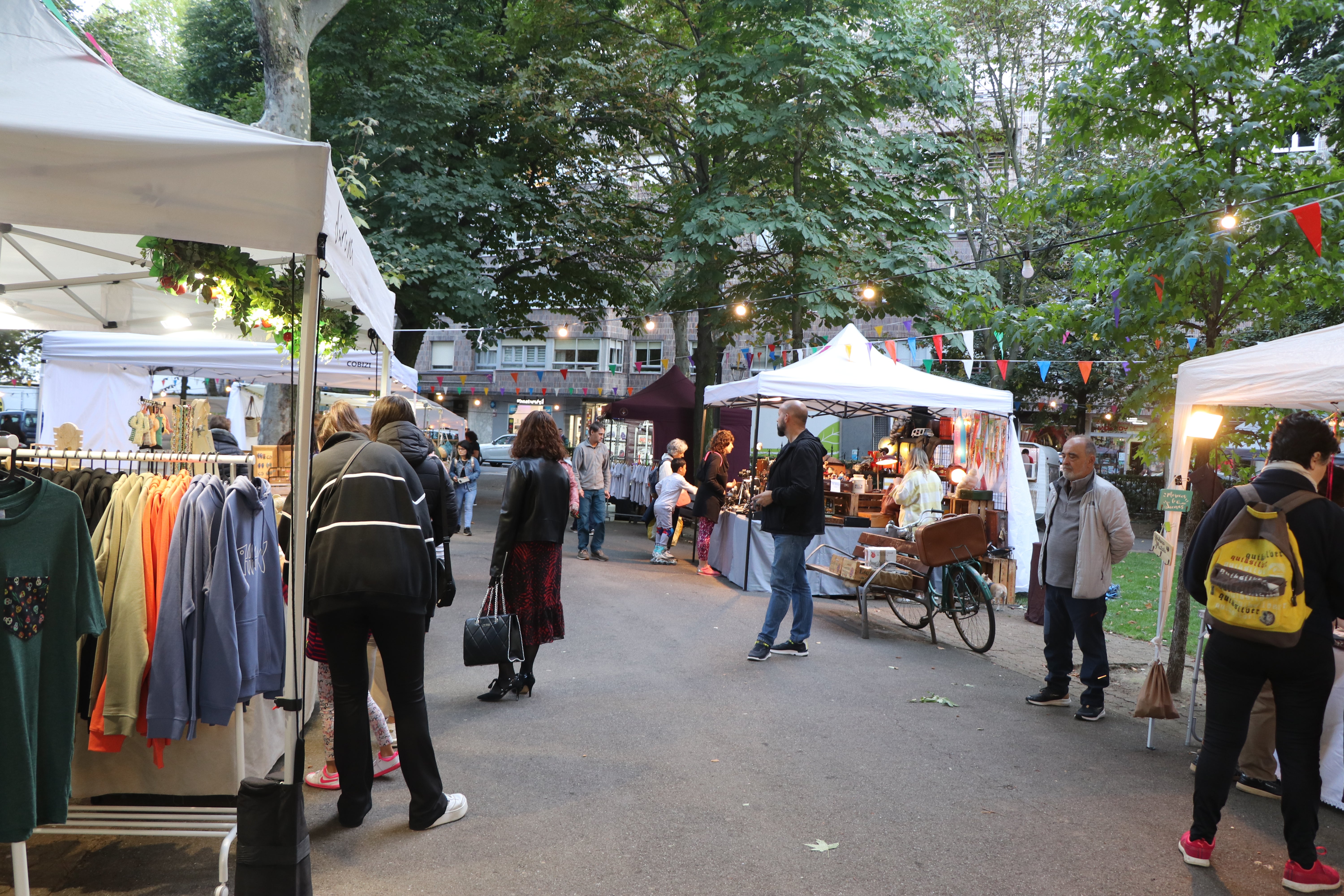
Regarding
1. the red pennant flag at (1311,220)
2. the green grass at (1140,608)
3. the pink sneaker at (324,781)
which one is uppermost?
the red pennant flag at (1311,220)

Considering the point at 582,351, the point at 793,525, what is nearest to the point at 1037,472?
the point at 793,525

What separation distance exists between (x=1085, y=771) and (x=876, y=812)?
58.2 inches

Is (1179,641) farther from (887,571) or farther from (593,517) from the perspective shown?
(593,517)

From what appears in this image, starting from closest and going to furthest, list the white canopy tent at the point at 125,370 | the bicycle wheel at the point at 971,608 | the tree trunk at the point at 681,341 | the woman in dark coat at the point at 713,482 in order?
the bicycle wheel at the point at 971,608 → the white canopy tent at the point at 125,370 → the woman in dark coat at the point at 713,482 → the tree trunk at the point at 681,341

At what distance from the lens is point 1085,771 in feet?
16.4

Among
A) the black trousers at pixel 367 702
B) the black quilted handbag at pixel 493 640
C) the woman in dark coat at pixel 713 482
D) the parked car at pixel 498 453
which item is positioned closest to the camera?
the black trousers at pixel 367 702

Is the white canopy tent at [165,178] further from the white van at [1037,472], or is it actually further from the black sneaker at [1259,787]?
the white van at [1037,472]

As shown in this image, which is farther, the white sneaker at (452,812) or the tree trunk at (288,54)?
the tree trunk at (288,54)

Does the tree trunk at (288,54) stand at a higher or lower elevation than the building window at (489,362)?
higher

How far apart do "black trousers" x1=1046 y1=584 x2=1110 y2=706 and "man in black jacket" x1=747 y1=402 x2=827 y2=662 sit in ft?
5.82

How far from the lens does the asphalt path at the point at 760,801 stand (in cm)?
351

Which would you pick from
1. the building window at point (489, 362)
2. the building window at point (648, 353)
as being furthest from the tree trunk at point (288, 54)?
the building window at point (489, 362)

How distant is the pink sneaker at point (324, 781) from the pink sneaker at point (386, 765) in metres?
0.19

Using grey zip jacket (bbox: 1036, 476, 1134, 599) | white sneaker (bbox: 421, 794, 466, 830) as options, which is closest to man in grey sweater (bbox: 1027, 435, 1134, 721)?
grey zip jacket (bbox: 1036, 476, 1134, 599)
